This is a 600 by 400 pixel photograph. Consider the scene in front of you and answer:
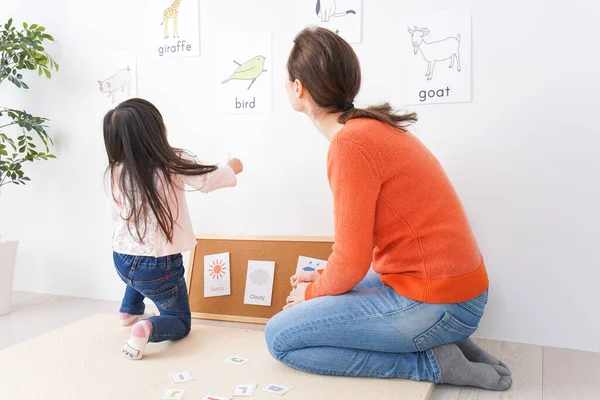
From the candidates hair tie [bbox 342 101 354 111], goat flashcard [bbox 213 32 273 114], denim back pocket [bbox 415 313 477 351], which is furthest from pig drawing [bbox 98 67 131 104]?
denim back pocket [bbox 415 313 477 351]

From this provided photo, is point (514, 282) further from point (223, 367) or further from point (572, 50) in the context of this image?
point (223, 367)

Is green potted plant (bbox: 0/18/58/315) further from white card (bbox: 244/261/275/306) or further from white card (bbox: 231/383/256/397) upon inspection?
white card (bbox: 231/383/256/397)

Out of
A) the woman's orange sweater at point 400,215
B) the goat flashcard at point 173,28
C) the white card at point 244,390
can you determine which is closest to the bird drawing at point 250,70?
the goat flashcard at point 173,28

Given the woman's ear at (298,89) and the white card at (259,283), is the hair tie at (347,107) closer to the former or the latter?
the woman's ear at (298,89)

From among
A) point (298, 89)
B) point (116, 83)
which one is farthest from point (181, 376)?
point (116, 83)

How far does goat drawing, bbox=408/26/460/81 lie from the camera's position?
2.15 metres

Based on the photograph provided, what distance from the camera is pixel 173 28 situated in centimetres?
261

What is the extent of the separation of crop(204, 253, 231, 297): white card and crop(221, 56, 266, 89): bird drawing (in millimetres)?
750

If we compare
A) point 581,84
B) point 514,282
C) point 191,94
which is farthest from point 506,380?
point 191,94

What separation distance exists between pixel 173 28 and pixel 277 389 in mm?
1688

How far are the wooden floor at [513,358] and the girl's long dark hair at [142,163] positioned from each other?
614 mm

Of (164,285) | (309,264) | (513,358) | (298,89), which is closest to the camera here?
(298,89)

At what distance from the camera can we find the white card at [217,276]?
8.16 feet

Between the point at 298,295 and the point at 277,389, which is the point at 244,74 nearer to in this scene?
the point at 298,295
